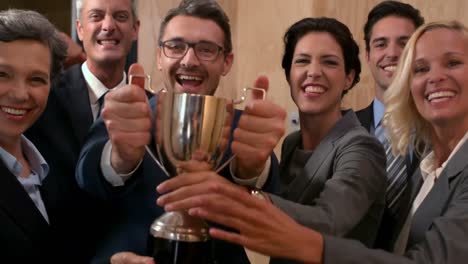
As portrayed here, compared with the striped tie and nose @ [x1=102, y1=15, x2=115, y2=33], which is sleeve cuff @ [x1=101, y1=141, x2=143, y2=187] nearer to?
the striped tie

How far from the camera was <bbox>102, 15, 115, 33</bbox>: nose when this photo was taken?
1.79m

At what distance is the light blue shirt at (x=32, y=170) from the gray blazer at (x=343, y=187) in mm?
501

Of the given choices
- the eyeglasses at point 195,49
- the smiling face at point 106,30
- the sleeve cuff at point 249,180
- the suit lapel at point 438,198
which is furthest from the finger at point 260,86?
the smiling face at point 106,30

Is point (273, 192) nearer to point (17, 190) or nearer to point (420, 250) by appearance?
point (420, 250)

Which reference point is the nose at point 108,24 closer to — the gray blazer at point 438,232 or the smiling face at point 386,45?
the smiling face at point 386,45

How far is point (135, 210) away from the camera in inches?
43.1

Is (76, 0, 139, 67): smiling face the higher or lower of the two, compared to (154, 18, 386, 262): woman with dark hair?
higher

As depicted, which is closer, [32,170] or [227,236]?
[227,236]

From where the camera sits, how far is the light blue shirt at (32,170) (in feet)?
3.76

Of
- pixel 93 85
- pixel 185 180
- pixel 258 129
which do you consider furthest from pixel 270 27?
pixel 185 180

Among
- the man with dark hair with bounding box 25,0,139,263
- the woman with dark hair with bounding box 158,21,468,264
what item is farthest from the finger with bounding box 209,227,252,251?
the man with dark hair with bounding box 25,0,139,263

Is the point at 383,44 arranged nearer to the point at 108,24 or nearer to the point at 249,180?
the point at 108,24

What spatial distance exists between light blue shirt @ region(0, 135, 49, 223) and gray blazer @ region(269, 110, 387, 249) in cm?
50

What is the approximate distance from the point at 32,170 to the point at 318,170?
24.0 inches
